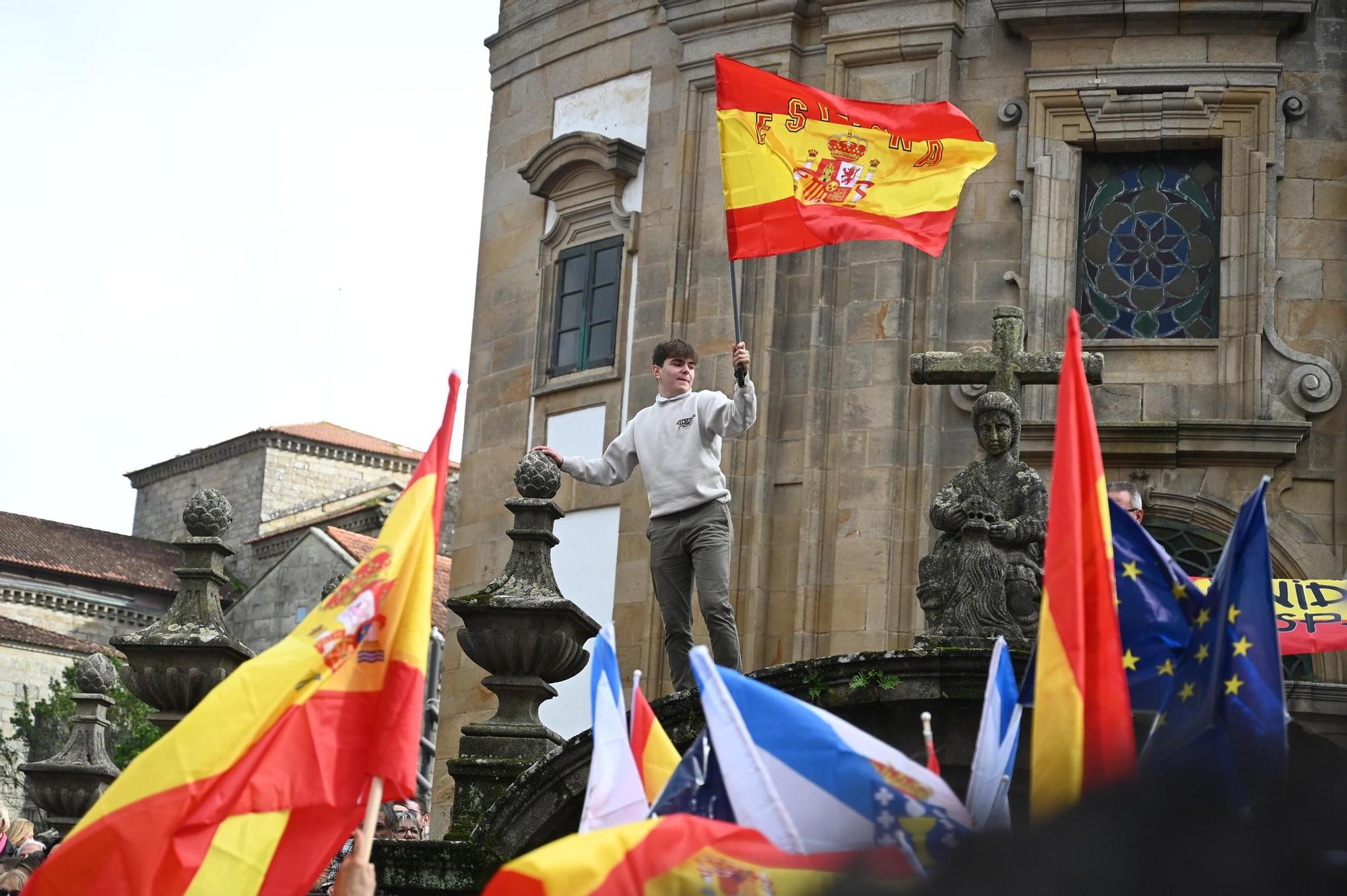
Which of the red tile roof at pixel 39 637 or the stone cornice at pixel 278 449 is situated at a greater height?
the stone cornice at pixel 278 449

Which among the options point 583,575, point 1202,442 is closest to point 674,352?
point 1202,442

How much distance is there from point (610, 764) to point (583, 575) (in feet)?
42.3

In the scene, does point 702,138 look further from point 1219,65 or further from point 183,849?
point 183,849

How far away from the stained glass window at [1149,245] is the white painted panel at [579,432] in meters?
4.45

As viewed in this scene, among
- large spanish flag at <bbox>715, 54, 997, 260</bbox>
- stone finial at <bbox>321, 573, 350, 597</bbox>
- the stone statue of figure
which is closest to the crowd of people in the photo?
stone finial at <bbox>321, 573, 350, 597</bbox>

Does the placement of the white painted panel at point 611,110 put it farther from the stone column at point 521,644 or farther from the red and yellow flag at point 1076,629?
the red and yellow flag at point 1076,629

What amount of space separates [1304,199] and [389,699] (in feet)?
43.3

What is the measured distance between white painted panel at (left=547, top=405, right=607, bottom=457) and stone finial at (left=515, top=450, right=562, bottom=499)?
7.59 m

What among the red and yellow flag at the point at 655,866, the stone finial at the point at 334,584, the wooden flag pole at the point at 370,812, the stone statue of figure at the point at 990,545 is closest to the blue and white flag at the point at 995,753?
the red and yellow flag at the point at 655,866

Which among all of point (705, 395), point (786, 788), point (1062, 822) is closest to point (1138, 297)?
point (705, 395)

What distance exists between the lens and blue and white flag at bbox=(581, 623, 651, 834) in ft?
→ 21.4

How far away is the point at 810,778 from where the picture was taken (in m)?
5.46

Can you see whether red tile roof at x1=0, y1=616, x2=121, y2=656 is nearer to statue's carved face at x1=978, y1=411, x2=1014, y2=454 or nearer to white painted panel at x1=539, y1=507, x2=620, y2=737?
white painted panel at x1=539, y1=507, x2=620, y2=737

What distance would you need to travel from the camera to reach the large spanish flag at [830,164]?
41.5 feet
